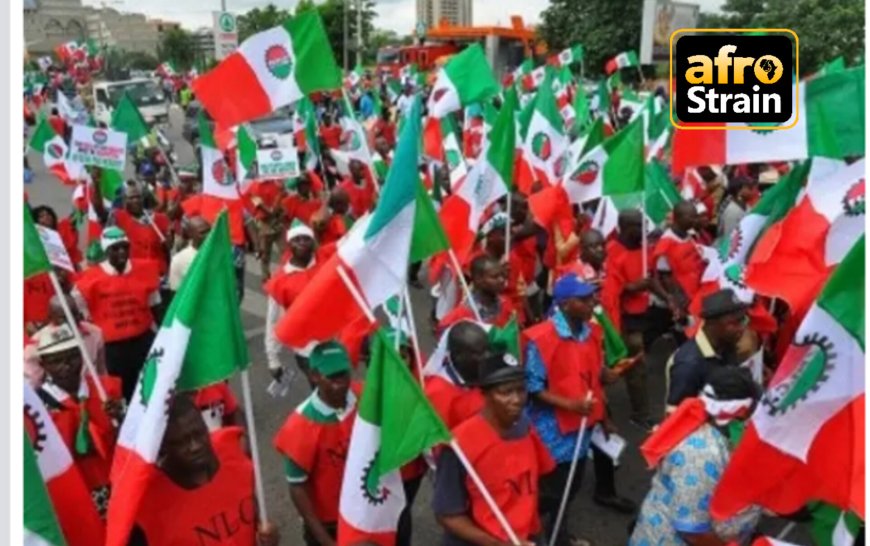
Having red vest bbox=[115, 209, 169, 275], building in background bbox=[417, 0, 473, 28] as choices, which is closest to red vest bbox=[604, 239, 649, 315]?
red vest bbox=[115, 209, 169, 275]

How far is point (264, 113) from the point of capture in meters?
6.57

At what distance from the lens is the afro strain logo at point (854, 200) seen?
152 inches

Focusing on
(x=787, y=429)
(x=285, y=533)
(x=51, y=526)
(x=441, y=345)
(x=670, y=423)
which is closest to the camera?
(x=51, y=526)

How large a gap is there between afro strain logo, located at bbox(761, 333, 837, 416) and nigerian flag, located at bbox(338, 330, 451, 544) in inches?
44.2

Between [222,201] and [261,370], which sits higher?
[222,201]

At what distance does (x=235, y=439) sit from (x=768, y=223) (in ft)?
11.5

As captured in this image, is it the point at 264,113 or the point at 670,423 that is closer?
the point at 670,423

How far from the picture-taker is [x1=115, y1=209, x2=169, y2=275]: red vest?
7664mm

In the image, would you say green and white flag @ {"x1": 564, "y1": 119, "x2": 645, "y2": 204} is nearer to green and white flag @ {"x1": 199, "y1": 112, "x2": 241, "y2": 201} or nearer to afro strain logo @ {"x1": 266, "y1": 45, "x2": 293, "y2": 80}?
afro strain logo @ {"x1": 266, "y1": 45, "x2": 293, "y2": 80}

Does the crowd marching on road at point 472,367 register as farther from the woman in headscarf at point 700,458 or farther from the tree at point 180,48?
the tree at point 180,48

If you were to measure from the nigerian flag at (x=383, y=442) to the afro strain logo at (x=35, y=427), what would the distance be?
1096 millimetres

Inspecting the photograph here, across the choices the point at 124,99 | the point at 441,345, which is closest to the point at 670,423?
the point at 441,345

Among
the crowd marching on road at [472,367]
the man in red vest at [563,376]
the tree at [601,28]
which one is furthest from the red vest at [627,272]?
the tree at [601,28]

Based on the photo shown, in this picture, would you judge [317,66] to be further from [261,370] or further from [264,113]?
[261,370]
